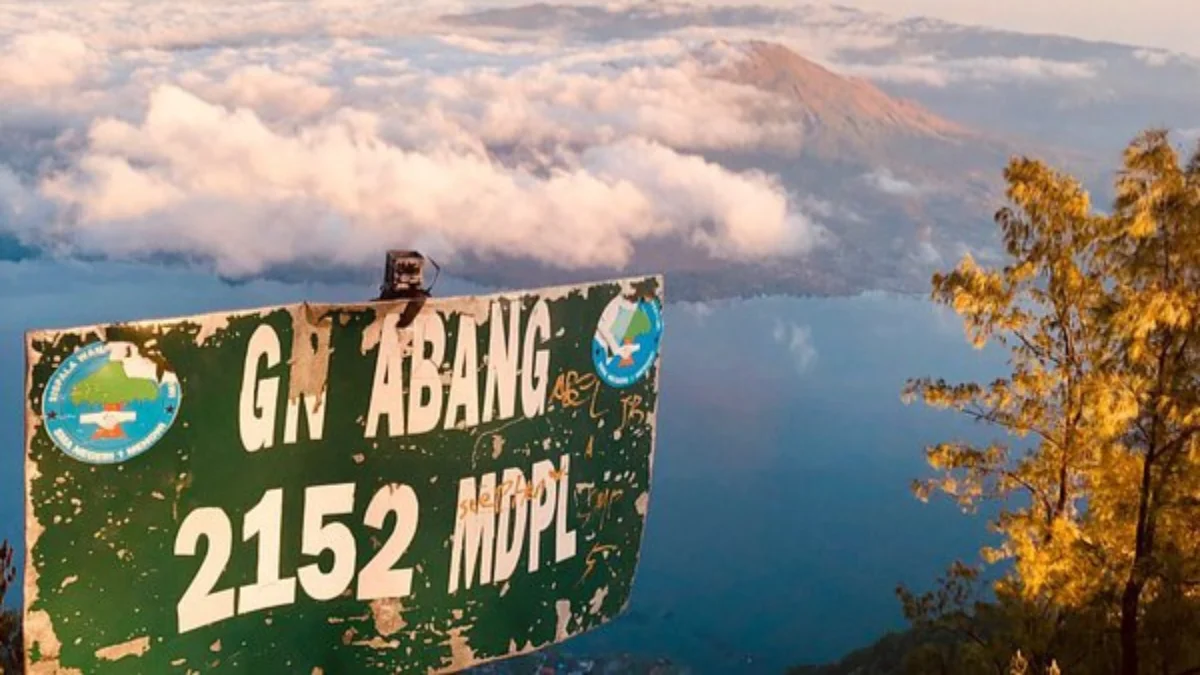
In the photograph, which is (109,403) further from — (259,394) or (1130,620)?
(1130,620)

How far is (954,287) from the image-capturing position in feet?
36.5

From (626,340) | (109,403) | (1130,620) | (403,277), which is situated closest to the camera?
(109,403)

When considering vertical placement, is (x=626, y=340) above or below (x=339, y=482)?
above

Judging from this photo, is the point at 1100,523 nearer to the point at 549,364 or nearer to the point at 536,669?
the point at 549,364

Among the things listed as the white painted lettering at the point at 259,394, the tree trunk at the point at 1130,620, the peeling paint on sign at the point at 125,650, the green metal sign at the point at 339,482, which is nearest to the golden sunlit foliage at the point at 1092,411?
the tree trunk at the point at 1130,620

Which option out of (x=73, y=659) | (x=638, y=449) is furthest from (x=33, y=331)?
(x=638, y=449)

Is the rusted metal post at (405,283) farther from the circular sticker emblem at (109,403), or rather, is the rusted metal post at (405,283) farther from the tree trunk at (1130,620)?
the tree trunk at (1130,620)

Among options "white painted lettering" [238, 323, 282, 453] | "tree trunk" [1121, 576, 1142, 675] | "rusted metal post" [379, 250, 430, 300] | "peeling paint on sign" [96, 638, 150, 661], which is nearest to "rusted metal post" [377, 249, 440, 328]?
"rusted metal post" [379, 250, 430, 300]

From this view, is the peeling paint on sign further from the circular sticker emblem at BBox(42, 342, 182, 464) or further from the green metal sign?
the circular sticker emblem at BBox(42, 342, 182, 464)

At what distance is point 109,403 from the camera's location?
6.55 meters

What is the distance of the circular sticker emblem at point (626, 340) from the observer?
9008mm

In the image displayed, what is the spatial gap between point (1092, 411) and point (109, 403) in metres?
8.41

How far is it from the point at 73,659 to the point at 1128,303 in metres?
8.88

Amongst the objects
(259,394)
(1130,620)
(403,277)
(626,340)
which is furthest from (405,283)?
(1130,620)
